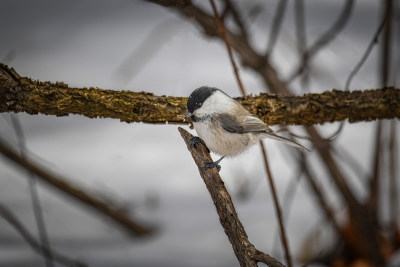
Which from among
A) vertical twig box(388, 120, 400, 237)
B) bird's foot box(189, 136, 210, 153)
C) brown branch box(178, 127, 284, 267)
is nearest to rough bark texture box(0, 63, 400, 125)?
bird's foot box(189, 136, 210, 153)

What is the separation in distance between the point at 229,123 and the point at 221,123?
0.06 feet

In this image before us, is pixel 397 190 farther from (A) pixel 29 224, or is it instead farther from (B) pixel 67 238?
(A) pixel 29 224

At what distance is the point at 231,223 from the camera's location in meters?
0.74

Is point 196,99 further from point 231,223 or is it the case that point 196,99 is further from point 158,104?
point 231,223

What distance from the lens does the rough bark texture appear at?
2.71 ft

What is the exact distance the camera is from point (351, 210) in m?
1.46

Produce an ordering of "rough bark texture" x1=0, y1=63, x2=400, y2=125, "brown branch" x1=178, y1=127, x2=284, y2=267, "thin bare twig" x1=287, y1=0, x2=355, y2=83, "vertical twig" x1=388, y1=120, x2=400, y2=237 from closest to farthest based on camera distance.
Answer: "brown branch" x1=178, y1=127, x2=284, y2=267, "rough bark texture" x1=0, y1=63, x2=400, y2=125, "thin bare twig" x1=287, y1=0, x2=355, y2=83, "vertical twig" x1=388, y1=120, x2=400, y2=237

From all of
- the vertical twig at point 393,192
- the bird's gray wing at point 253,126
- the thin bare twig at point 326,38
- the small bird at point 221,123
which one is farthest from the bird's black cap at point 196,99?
the vertical twig at point 393,192

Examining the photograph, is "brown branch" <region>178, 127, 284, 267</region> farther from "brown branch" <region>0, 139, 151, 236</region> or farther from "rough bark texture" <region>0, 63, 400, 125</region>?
"brown branch" <region>0, 139, 151, 236</region>

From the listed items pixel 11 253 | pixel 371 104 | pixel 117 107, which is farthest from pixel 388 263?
pixel 11 253

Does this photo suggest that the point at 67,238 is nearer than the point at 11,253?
No

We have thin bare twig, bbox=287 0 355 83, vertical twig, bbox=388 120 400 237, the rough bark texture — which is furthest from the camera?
vertical twig, bbox=388 120 400 237

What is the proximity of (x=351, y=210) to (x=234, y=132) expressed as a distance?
826 millimetres

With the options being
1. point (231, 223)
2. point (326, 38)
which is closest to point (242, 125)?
point (231, 223)
